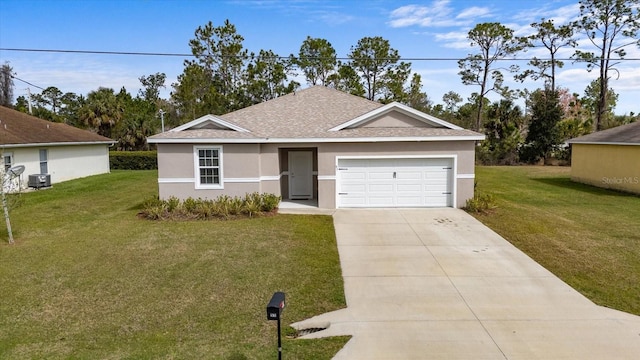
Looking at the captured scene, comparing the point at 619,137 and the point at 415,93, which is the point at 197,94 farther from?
the point at 619,137

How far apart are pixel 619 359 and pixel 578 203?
45.9ft

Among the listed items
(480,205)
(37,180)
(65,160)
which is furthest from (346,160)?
(65,160)

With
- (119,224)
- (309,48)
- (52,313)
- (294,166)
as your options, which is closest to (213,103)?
(309,48)

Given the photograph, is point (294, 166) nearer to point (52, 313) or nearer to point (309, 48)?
point (52, 313)

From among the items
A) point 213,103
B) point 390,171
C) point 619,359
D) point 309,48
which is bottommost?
point 619,359

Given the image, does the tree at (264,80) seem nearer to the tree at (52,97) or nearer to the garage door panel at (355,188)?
the garage door panel at (355,188)

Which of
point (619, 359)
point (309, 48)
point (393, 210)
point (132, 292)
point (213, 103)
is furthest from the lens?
point (309, 48)

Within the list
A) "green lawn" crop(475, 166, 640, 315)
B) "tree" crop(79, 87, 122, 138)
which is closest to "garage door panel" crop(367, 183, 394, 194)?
"green lawn" crop(475, 166, 640, 315)

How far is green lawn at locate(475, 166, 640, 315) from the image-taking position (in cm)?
861

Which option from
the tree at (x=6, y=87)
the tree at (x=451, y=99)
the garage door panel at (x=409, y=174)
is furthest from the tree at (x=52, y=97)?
the garage door panel at (x=409, y=174)

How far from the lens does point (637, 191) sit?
19.9 metres

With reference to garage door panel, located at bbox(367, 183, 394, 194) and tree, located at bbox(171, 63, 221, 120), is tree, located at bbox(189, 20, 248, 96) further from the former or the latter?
garage door panel, located at bbox(367, 183, 394, 194)

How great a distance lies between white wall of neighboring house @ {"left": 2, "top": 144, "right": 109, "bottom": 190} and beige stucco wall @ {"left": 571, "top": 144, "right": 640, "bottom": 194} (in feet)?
101

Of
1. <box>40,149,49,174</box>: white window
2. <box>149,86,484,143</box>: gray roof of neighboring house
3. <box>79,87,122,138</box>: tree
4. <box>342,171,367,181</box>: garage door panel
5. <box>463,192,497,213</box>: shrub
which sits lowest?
<box>463,192,497,213</box>: shrub
